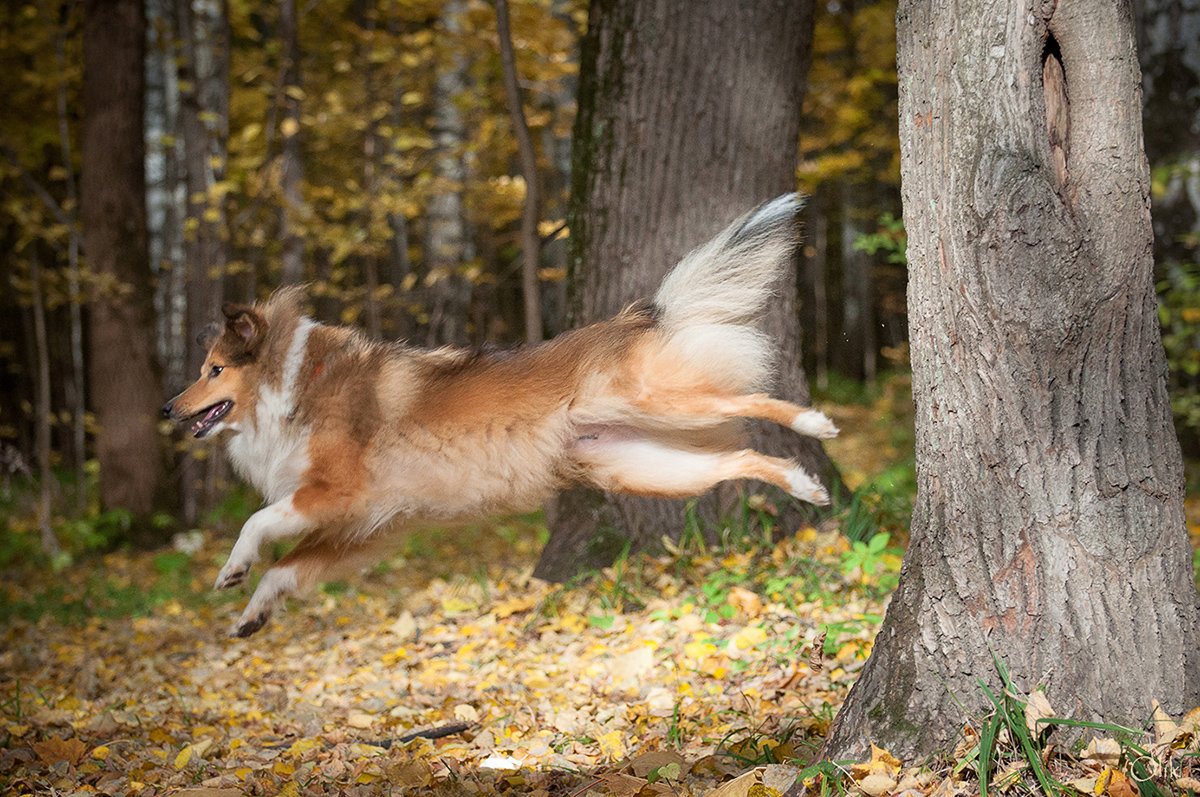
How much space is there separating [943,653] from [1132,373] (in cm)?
96

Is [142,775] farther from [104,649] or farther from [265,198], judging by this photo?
[265,198]

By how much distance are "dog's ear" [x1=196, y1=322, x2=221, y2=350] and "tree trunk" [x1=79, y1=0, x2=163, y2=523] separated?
533 centimetres

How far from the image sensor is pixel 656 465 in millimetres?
4016

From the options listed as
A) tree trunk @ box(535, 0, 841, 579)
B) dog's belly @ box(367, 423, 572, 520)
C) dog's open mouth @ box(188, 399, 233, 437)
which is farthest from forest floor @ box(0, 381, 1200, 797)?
dog's open mouth @ box(188, 399, 233, 437)

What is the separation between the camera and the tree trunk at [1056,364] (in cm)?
248

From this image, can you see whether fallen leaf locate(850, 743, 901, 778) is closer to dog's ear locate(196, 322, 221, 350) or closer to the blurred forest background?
dog's ear locate(196, 322, 221, 350)

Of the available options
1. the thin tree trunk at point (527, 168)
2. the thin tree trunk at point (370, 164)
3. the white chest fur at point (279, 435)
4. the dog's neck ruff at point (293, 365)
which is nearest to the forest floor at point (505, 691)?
the white chest fur at point (279, 435)

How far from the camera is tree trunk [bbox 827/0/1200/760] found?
2482mm

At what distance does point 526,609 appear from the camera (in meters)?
5.23

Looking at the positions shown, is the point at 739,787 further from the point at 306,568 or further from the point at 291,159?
the point at 291,159

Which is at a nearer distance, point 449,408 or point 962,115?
point 962,115

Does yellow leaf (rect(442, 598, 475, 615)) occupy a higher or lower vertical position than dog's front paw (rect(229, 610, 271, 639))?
lower

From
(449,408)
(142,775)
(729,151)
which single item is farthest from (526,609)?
(729,151)

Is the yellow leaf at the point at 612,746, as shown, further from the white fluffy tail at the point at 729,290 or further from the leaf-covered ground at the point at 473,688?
the white fluffy tail at the point at 729,290
